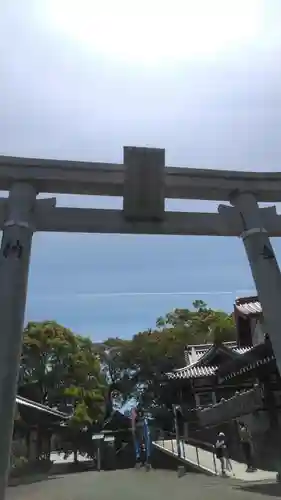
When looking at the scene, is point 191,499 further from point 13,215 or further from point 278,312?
point 13,215

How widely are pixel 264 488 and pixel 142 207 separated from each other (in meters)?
8.41

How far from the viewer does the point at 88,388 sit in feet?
94.4

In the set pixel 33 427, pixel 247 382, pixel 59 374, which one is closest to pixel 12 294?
pixel 247 382

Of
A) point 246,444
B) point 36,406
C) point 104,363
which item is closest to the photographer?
point 246,444

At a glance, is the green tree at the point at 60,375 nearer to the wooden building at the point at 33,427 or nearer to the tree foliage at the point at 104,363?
the tree foliage at the point at 104,363

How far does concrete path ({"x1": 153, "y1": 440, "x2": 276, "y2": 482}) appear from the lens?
1380 cm

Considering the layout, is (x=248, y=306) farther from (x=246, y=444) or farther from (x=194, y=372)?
(x=246, y=444)

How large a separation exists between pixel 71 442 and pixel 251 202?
26260mm

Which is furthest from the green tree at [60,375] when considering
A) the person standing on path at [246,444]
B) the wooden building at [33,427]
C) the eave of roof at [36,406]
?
the person standing on path at [246,444]

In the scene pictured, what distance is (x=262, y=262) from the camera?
5473 mm

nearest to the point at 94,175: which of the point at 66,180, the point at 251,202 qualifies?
the point at 66,180

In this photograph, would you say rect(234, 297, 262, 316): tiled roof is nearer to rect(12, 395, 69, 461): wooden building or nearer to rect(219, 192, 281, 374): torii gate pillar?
rect(12, 395, 69, 461): wooden building

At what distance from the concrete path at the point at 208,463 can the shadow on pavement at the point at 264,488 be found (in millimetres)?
1535

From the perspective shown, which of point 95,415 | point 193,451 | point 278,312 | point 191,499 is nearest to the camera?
point 278,312
